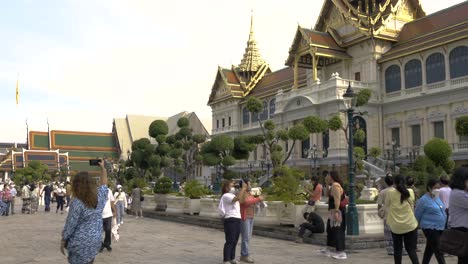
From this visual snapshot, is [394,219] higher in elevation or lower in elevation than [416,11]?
lower

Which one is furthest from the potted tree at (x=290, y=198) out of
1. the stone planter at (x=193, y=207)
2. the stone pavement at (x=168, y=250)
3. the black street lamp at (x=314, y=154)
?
the black street lamp at (x=314, y=154)

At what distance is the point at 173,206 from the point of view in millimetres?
21406

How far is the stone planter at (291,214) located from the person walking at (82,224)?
9.09 metres

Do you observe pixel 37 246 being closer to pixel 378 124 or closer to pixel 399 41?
pixel 378 124

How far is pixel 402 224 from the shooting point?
281 inches

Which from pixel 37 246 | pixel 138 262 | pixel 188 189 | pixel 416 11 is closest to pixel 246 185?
pixel 138 262

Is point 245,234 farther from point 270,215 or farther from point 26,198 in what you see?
point 26,198

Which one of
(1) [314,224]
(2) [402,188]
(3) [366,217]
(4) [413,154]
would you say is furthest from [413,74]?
(2) [402,188]

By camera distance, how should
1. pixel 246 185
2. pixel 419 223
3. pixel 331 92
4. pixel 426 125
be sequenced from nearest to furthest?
pixel 419 223, pixel 246 185, pixel 426 125, pixel 331 92

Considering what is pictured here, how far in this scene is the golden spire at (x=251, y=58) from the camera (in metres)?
60.0

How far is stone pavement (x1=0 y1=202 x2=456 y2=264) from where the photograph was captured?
9.48 meters

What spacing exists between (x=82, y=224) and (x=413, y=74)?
34.5 m

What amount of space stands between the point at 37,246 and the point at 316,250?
6486mm

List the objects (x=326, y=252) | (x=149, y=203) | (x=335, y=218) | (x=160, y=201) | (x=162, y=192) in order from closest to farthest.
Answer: (x=335, y=218)
(x=326, y=252)
(x=160, y=201)
(x=162, y=192)
(x=149, y=203)
